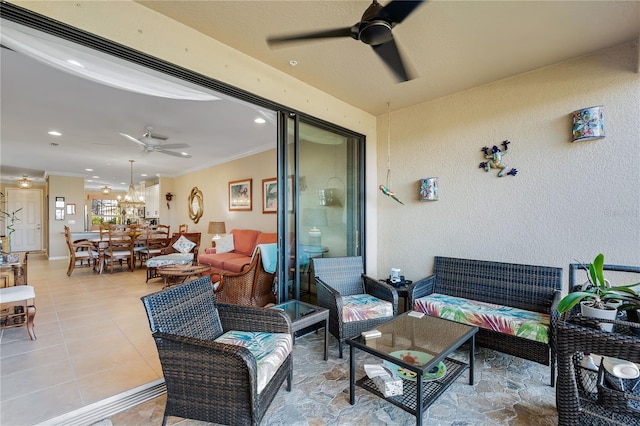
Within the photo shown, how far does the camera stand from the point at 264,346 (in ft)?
6.00

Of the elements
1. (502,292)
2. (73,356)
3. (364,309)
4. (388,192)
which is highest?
(388,192)

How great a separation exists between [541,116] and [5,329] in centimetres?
613

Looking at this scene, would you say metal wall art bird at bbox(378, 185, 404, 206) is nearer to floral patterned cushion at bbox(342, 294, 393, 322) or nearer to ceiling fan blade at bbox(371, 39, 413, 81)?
floral patterned cushion at bbox(342, 294, 393, 322)

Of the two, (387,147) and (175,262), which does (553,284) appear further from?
(175,262)

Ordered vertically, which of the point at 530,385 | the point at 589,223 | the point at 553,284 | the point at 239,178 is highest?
the point at 239,178

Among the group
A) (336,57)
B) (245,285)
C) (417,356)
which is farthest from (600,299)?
(245,285)

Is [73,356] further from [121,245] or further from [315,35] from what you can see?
[121,245]

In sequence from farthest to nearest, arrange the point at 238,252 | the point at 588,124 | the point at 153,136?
the point at 238,252 < the point at 153,136 < the point at 588,124

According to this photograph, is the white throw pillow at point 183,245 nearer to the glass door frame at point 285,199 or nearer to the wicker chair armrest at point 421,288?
the glass door frame at point 285,199

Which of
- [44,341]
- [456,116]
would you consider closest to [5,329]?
[44,341]

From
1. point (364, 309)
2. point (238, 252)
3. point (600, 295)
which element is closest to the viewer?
point (600, 295)

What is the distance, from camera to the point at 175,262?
5.18m

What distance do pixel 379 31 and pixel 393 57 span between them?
12.9 inches

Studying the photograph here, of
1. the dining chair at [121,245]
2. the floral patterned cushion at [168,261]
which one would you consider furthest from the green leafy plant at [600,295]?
the dining chair at [121,245]
